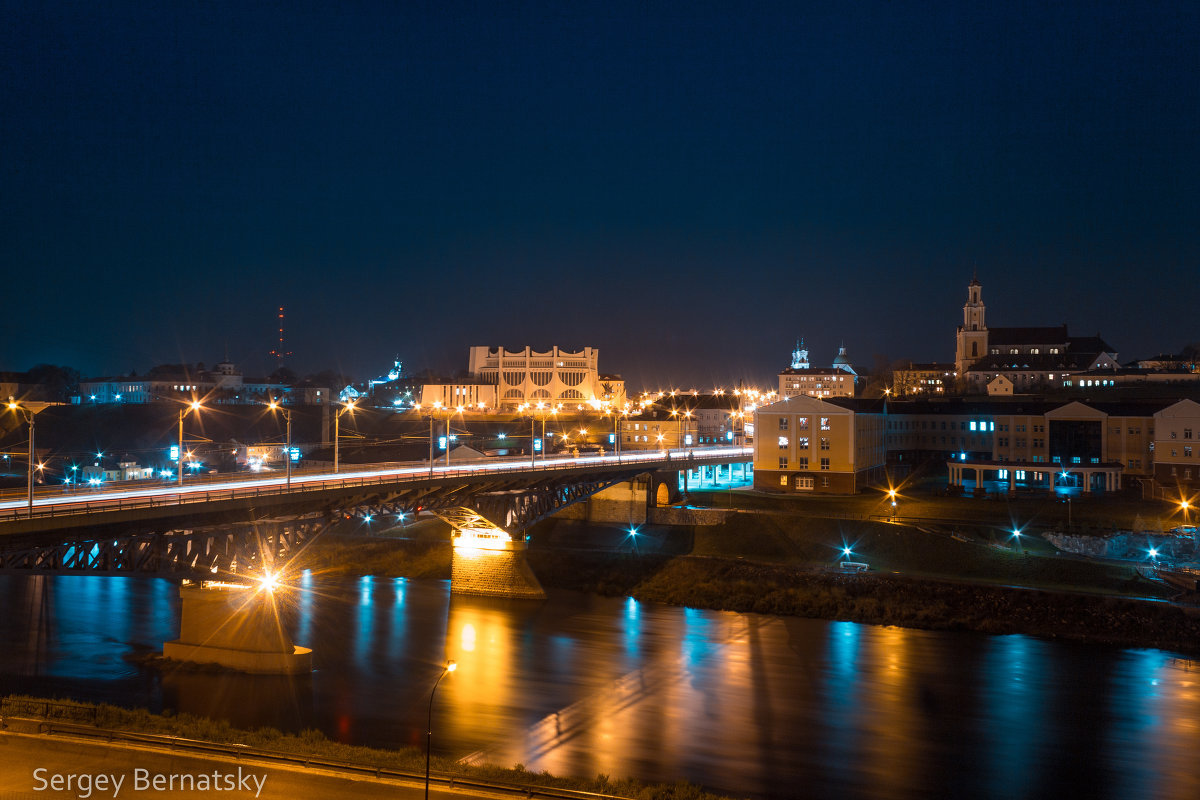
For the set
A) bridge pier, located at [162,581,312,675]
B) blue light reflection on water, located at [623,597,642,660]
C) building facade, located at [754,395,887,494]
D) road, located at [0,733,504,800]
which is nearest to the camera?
road, located at [0,733,504,800]

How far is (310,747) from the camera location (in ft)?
59.9

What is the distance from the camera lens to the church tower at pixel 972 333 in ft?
348

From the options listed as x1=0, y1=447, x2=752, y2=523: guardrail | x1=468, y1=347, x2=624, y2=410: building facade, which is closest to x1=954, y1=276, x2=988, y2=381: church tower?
x1=468, y1=347, x2=624, y2=410: building facade

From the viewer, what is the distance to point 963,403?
64438 millimetres

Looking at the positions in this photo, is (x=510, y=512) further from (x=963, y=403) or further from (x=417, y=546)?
(x=963, y=403)

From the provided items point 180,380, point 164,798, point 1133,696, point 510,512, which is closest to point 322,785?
point 164,798

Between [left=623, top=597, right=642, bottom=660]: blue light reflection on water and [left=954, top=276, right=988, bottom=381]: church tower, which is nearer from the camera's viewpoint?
[left=623, top=597, right=642, bottom=660]: blue light reflection on water

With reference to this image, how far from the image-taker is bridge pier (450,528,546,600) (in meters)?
39.7

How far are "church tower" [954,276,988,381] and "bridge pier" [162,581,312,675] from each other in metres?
95.1

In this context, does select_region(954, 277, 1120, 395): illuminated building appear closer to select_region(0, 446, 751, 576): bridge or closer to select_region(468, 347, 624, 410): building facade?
select_region(468, 347, 624, 410): building facade

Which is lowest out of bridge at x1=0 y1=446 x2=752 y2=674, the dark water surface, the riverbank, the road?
the dark water surface

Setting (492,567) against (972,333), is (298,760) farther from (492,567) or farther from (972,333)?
(972,333)

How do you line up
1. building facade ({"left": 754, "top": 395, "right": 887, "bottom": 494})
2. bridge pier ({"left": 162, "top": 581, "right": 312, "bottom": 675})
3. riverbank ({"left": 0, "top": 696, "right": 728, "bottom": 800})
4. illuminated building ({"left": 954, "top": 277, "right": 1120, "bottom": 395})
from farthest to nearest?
illuminated building ({"left": 954, "top": 277, "right": 1120, "bottom": 395}) → building facade ({"left": 754, "top": 395, "right": 887, "bottom": 494}) → bridge pier ({"left": 162, "top": 581, "right": 312, "bottom": 675}) → riverbank ({"left": 0, "top": 696, "right": 728, "bottom": 800})

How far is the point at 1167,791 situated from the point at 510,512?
26.7m
